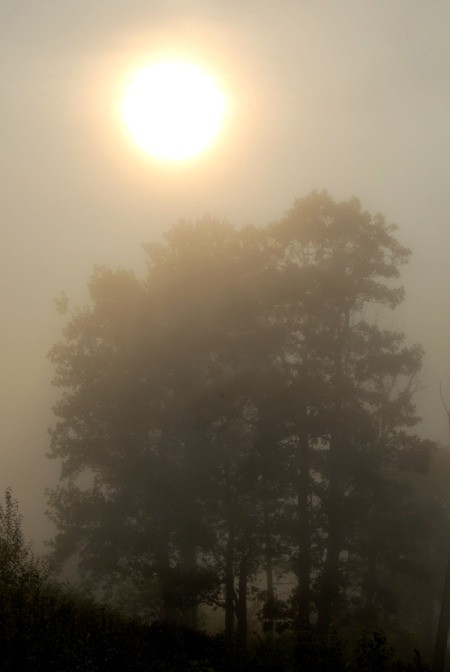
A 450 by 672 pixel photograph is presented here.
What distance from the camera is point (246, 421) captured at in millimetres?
23250

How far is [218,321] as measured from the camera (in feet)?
79.5

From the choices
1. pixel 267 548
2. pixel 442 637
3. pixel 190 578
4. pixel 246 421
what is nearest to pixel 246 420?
pixel 246 421

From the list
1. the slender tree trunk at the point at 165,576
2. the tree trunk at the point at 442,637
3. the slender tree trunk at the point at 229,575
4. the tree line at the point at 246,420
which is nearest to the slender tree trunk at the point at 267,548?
the tree line at the point at 246,420

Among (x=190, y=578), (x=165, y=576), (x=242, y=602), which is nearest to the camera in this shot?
(x=190, y=578)

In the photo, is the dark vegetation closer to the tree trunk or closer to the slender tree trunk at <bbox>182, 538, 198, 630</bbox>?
the slender tree trunk at <bbox>182, 538, 198, 630</bbox>

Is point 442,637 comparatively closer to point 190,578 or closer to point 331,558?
point 331,558

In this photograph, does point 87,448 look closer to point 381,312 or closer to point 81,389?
point 81,389

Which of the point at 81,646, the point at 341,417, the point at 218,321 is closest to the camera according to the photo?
the point at 81,646

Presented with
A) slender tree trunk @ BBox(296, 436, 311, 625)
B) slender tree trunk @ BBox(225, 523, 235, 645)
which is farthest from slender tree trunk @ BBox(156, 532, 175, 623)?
slender tree trunk @ BBox(296, 436, 311, 625)

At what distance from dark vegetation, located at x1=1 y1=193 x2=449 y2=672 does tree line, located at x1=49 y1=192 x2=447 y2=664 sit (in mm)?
55

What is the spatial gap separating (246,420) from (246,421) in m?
0.06

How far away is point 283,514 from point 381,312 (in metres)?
11.7

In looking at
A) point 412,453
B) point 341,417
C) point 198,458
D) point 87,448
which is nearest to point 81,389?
point 87,448

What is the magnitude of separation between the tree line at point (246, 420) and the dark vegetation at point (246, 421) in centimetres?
5
